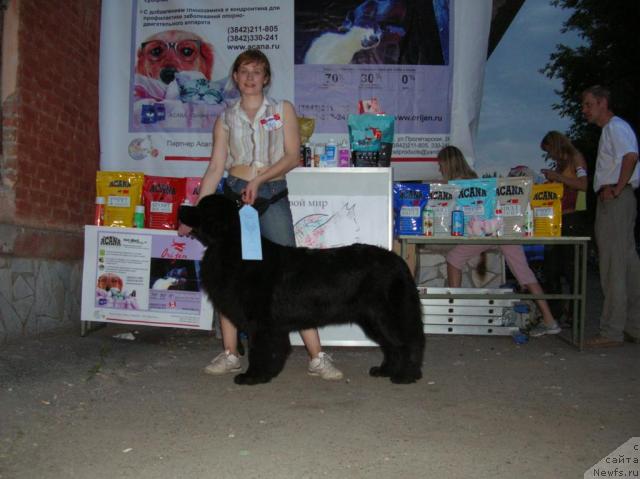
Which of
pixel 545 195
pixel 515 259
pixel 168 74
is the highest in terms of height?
pixel 168 74

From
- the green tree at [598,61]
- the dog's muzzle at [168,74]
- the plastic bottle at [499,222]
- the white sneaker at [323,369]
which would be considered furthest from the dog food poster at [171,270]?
the green tree at [598,61]

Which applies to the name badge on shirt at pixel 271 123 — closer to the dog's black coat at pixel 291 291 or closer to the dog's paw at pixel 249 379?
the dog's black coat at pixel 291 291

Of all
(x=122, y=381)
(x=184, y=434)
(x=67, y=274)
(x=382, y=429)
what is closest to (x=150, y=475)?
(x=184, y=434)

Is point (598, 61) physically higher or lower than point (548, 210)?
higher

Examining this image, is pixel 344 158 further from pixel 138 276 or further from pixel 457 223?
pixel 138 276

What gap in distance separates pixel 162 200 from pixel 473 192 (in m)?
2.74

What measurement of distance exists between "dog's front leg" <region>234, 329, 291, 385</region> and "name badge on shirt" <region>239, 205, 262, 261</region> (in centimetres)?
48

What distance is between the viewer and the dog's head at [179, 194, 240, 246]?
3.54 meters

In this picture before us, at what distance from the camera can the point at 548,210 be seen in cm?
504

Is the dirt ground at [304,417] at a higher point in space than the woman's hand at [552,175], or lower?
lower

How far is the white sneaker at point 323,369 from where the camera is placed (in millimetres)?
3873

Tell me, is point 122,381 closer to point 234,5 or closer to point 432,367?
point 432,367

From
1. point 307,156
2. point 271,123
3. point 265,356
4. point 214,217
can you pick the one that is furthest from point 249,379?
point 307,156

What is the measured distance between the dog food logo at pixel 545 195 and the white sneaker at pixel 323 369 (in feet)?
8.10
